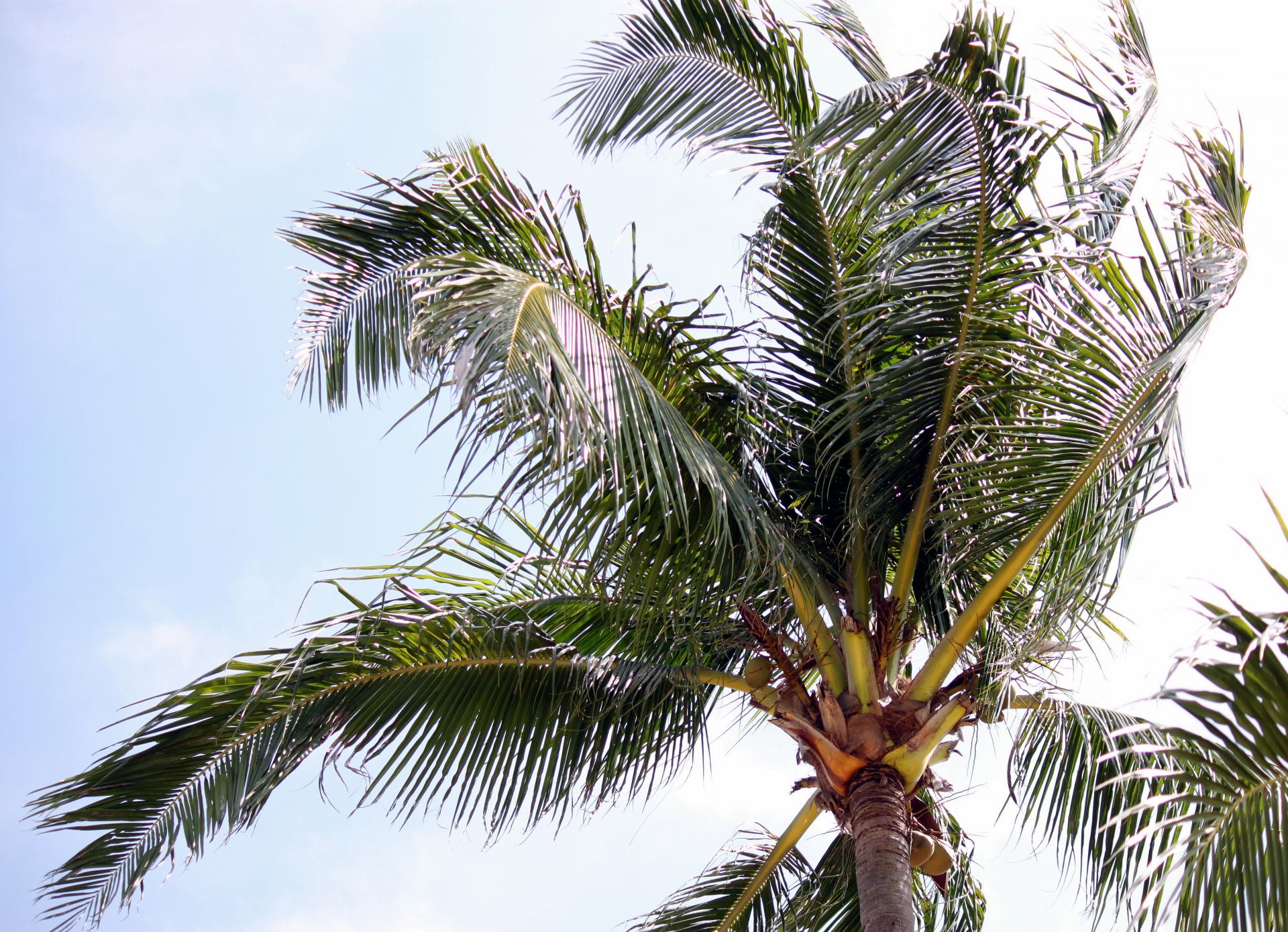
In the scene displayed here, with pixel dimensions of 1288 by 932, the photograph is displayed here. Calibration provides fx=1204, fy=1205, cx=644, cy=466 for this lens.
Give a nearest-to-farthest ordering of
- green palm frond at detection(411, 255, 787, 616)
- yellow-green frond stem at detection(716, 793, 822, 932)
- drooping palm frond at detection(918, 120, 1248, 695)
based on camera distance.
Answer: green palm frond at detection(411, 255, 787, 616) < drooping palm frond at detection(918, 120, 1248, 695) < yellow-green frond stem at detection(716, 793, 822, 932)

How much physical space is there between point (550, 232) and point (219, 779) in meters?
2.71

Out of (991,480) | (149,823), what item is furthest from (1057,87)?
(149,823)

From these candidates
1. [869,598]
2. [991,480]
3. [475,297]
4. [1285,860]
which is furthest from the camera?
[869,598]

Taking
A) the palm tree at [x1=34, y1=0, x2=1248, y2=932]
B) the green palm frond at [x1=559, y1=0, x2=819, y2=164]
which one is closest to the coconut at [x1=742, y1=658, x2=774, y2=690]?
the palm tree at [x1=34, y1=0, x2=1248, y2=932]

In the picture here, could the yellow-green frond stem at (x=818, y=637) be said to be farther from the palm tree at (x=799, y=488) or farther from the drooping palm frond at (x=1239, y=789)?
the drooping palm frond at (x=1239, y=789)

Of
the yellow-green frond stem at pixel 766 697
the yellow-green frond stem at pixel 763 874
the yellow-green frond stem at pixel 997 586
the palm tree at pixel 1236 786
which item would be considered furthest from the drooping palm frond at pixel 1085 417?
the palm tree at pixel 1236 786

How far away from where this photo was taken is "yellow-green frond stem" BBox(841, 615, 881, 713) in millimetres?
4977

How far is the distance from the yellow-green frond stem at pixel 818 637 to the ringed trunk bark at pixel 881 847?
0.40 meters

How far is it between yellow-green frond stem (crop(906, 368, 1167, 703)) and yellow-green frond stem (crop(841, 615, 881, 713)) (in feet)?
0.56

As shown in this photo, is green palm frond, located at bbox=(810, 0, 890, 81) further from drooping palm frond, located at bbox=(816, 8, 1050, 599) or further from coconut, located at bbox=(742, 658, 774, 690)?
coconut, located at bbox=(742, 658, 774, 690)

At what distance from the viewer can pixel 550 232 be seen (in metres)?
5.17

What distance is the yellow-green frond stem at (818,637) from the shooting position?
5.05m

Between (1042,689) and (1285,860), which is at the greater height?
(1042,689)

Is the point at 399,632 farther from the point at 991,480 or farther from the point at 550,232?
the point at 991,480
